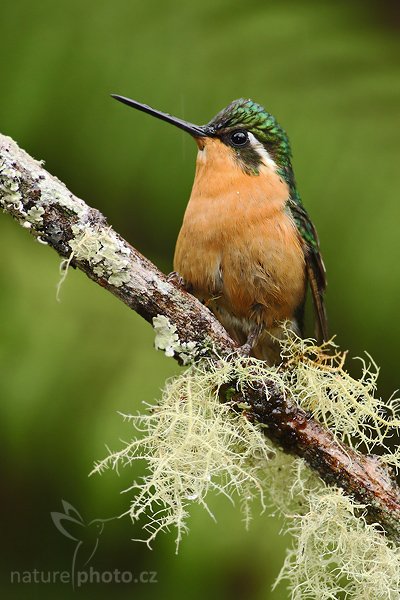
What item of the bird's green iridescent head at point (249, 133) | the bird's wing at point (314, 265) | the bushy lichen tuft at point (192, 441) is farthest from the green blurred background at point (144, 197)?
the bushy lichen tuft at point (192, 441)

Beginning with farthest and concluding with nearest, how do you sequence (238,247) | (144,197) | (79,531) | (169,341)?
(144,197) < (79,531) < (238,247) < (169,341)

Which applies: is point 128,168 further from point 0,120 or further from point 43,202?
point 43,202

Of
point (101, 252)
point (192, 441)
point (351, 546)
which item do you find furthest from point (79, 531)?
point (101, 252)

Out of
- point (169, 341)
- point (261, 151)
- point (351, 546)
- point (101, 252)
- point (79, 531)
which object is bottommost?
point (79, 531)

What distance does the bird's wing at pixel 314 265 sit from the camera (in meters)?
2.30

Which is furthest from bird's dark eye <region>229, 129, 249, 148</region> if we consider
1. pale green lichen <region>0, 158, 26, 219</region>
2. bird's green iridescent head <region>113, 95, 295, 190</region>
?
pale green lichen <region>0, 158, 26, 219</region>

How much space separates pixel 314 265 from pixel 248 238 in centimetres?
28

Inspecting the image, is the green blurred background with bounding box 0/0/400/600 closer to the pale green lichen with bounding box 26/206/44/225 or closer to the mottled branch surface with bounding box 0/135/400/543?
the mottled branch surface with bounding box 0/135/400/543

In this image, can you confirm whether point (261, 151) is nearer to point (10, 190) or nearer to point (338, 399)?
point (338, 399)

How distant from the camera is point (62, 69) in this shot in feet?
9.22

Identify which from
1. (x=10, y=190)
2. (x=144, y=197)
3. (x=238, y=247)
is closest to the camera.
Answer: (x=10, y=190)

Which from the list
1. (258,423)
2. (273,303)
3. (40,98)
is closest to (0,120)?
(40,98)

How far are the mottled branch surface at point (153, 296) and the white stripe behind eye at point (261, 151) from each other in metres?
0.78

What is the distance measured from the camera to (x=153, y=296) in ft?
5.29
